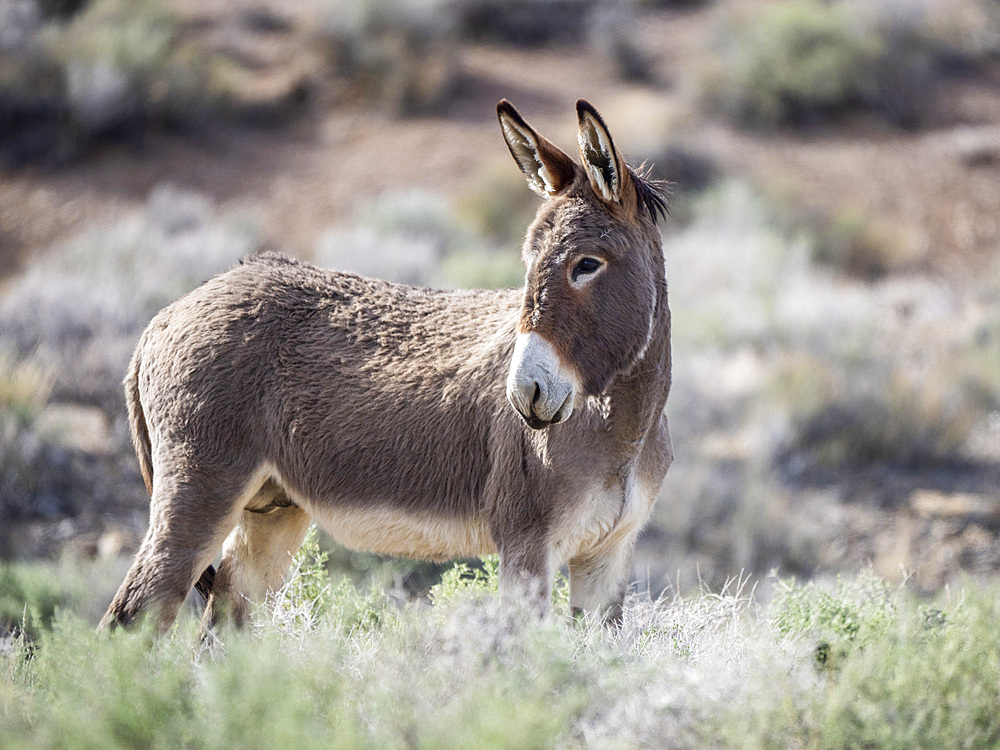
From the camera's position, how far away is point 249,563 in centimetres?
443

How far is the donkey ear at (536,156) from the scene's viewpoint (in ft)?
11.3

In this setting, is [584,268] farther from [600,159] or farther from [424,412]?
[424,412]

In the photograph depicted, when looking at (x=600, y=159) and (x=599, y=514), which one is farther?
(x=599, y=514)

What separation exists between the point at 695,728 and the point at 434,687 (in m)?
0.84

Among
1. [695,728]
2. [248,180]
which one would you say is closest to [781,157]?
[248,180]

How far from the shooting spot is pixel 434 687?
2979 millimetres

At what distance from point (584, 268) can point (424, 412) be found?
3.30ft

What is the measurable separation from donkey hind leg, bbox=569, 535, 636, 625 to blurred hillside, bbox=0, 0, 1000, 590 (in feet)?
4.00

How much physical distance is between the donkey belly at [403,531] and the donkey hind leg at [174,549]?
1.28ft

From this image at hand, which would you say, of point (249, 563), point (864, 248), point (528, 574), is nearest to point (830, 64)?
point (864, 248)

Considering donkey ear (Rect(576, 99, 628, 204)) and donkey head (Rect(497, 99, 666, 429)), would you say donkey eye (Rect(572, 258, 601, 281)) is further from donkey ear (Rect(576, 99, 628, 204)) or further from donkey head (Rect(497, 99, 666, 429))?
donkey ear (Rect(576, 99, 628, 204))

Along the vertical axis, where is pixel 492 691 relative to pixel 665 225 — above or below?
above

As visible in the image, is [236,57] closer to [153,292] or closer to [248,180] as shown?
[248,180]

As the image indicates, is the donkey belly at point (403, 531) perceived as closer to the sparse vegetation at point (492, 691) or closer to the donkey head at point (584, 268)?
the sparse vegetation at point (492, 691)
